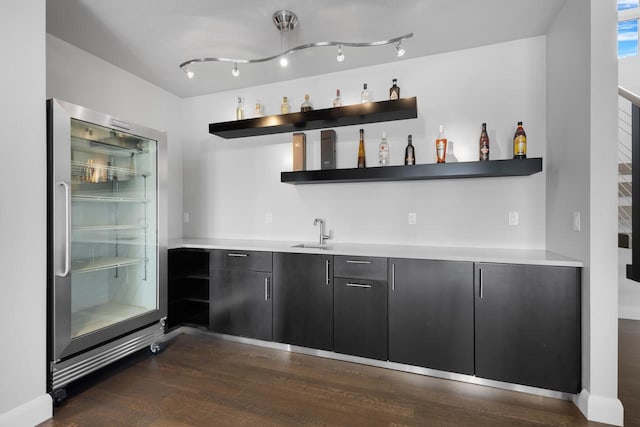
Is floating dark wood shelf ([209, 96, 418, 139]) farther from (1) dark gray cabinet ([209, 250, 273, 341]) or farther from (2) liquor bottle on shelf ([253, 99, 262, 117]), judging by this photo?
(1) dark gray cabinet ([209, 250, 273, 341])

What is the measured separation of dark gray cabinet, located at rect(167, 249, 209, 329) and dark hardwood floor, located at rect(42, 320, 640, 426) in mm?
508

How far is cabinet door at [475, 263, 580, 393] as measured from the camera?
192 cm

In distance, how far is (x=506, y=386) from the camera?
6.89 feet

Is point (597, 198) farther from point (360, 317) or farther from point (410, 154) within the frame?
point (360, 317)

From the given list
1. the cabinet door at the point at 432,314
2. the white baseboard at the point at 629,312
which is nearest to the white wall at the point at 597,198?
the cabinet door at the point at 432,314

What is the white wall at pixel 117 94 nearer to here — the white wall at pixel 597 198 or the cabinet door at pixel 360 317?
the cabinet door at pixel 360 317

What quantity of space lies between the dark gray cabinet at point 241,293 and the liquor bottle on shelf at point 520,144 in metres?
2.09

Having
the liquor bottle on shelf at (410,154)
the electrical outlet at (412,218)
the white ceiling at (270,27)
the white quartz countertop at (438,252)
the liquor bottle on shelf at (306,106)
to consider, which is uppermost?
the white ceiling at (270,27)

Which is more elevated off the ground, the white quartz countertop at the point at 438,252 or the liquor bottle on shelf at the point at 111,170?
the liquor bottle on shelf at the point at 111,170

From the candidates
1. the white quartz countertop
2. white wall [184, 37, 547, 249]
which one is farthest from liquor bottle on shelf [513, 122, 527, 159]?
the white quartz countertop

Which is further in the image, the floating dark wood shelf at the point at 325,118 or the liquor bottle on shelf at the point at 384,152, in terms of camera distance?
the liquor bottle on shelf at the point at 384,152

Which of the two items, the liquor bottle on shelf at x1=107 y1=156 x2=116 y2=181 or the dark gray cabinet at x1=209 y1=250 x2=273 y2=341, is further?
the dark gray cabinet at x1=209 y1=250 x2=273 y2=341

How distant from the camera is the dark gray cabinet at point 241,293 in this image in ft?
8.85

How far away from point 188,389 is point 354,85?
9.34 ft
